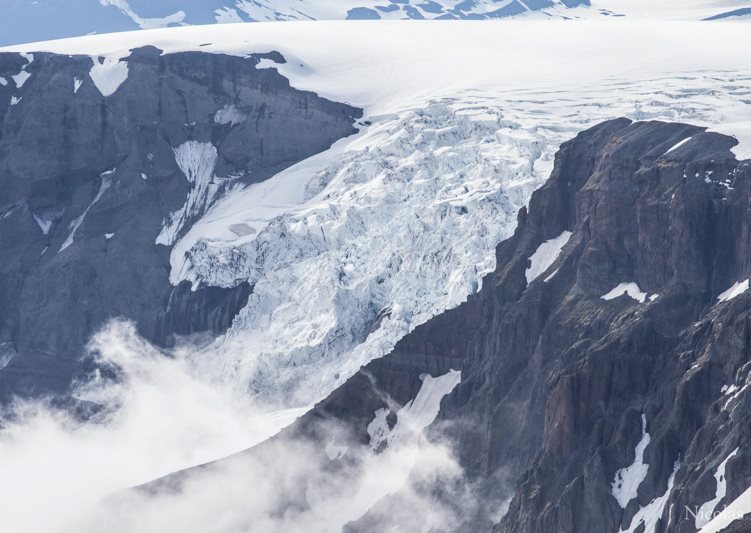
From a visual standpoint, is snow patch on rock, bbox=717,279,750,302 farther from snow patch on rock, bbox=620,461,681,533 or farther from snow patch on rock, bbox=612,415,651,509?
snow patch on rock, bbox=620,461,681,533

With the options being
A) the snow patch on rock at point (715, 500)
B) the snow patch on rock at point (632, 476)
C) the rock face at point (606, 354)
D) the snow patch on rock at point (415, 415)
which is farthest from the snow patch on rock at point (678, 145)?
the snow patch on rock at point (715, 500)

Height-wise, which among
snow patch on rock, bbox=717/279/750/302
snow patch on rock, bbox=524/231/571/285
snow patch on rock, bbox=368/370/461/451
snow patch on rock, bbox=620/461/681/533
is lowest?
snow patch on rock, bbox=368/370/461/451

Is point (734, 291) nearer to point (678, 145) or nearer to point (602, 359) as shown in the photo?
point (602, 359)

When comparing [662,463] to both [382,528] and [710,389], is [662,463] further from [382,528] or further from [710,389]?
[382,528]

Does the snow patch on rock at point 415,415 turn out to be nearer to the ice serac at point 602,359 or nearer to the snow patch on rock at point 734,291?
the ice serac at point 602,359

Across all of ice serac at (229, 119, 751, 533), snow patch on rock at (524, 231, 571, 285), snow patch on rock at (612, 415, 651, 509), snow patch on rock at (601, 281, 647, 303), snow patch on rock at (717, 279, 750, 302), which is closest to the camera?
ice serac at (229, 119, 751, 533)

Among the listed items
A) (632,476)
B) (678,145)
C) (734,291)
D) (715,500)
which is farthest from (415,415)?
(715,500)

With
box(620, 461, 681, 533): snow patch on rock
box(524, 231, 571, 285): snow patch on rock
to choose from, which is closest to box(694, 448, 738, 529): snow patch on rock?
box(620, 461, 681, 533): snow patch on rock
